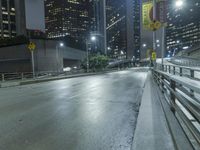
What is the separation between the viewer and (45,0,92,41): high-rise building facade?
143250 mm

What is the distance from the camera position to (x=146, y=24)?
16.9m

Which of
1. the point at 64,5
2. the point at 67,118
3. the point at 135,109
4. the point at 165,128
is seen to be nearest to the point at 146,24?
the point at 135,109

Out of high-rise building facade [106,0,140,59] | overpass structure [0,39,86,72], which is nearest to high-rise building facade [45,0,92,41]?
high-rise building facade [106,0,140,59]

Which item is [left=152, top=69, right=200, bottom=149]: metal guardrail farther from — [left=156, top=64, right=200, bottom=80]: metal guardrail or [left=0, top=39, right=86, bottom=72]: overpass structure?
[left=0, top=39, right=86, bottom=72]: overpass structure

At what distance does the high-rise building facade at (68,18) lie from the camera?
143250mm

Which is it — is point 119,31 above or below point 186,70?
above

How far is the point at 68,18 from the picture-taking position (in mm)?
150750

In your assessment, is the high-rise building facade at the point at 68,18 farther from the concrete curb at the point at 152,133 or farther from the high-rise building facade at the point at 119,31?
the concrete curb at the point at 152,133

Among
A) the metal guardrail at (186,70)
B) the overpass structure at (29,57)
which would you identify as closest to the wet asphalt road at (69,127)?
the metal guardrail at (186,70)

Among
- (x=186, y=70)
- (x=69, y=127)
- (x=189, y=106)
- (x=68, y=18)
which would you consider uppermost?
(x=68, y=18)

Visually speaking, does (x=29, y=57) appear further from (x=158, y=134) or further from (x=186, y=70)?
(x=158, y=134)

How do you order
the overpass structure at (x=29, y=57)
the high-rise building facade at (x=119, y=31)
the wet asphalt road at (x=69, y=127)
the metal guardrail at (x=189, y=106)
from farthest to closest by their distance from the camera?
the high-rise building facade at (x=119, y=31) < the overpass structure at (x=29, y=57) < the wet asphalt road at (x=69, y=127) < the metal guardrail at (x=189, y=106)

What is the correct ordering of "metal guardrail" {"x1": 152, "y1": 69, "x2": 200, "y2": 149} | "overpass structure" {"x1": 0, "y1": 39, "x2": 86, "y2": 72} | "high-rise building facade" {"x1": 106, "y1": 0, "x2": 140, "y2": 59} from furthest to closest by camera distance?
"high-rise building facade" {"x1": 106, "y1": 0, "x2": 140, "y2": 59}
"overpass structure" {"x1": 0, "y1": 39, "x2": 86, "y2": 72}
"metal guardrail" {"x1": 152, "y1": 69, "x2": 200, "y2": 149}

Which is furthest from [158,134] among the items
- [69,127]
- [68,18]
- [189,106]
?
[68,18]
